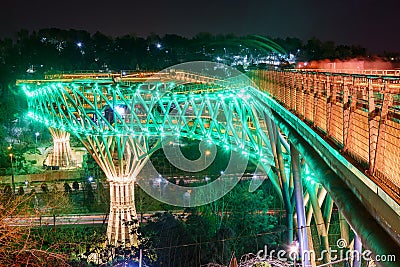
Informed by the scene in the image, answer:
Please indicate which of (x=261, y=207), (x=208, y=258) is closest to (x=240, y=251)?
(x=208, y=258)

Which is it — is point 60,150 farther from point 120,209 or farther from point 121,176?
point 120,209

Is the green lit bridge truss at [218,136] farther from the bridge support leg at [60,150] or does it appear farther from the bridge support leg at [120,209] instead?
the bridge support leg at [60,150]

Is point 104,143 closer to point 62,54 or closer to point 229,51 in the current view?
point 62,54

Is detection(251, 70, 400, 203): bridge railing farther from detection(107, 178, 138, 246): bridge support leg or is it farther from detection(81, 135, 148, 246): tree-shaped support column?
detection(81, 135, 148, 246): tree-shaped support column

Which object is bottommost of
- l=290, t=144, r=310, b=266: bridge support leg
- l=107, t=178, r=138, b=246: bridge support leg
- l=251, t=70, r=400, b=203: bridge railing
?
l=107, t=178, r=138, b=246: bridge support leg

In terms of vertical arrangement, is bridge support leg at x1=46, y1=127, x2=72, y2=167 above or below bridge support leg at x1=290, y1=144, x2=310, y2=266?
below

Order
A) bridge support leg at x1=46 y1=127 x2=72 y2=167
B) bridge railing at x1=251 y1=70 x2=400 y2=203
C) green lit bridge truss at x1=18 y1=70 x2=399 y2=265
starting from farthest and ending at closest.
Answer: bridge support leg at x1=46 y1=127 x2=72 y2=167 < green lit bridge truss at x1=18 y1=70 x2=399 y2=265 < bridge railing at x1=251 y1=70 x2=400 y2=203

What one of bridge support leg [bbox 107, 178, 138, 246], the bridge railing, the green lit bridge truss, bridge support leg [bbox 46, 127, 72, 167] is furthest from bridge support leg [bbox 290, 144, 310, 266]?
bridge support leg [bbox 46, 127, 72, 167]
